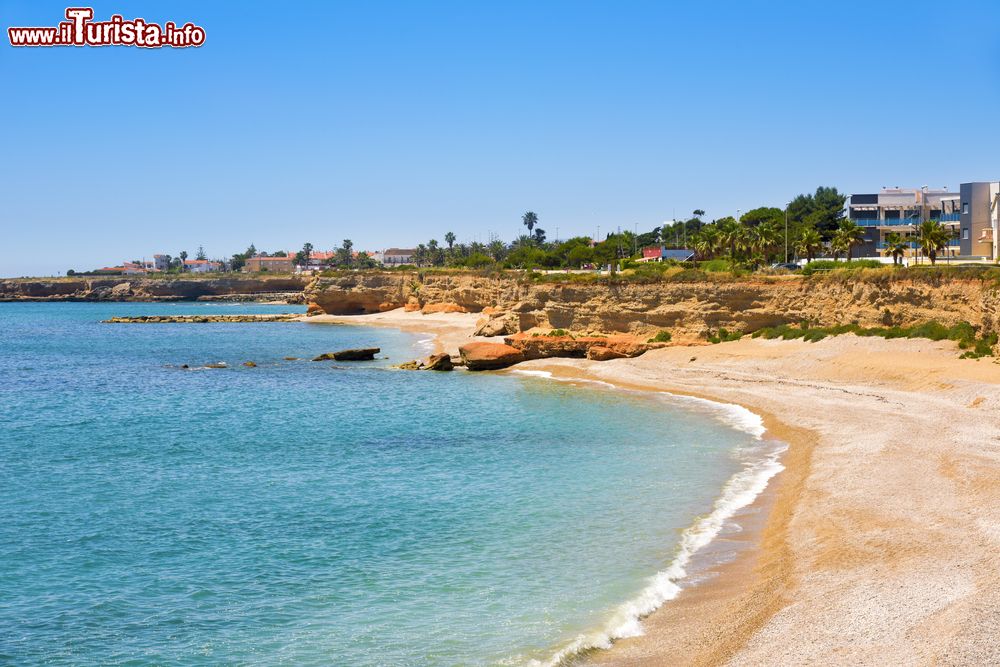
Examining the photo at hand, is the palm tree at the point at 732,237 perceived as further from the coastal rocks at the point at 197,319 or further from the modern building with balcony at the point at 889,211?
the coastal rocks at the point at 197,319

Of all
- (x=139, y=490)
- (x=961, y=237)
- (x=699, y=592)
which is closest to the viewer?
(x=699, y=592)

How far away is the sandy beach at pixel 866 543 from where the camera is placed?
12.2 meters

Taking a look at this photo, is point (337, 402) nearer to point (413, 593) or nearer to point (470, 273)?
point (413, 593)

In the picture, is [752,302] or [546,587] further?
[752,302]

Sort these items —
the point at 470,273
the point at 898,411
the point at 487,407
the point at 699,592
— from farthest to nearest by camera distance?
the point at 470,273 < the point at 487,407 < the point at 898,411 < the point at 699,592

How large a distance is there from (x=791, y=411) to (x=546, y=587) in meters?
19.9

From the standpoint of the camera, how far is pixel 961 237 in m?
76.6

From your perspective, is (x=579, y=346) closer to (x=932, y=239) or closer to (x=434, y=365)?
(x=434, y=365)

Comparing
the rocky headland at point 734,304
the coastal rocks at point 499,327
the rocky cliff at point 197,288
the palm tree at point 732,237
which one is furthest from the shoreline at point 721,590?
the rocky cliff at point 197,288

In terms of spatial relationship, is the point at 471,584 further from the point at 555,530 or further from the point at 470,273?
the point at 470,273

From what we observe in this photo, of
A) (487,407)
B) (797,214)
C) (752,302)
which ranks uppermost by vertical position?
(797,214)

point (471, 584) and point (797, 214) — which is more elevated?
point (797, 214)

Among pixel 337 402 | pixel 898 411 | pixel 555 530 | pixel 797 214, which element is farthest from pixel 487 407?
pixel 797 214

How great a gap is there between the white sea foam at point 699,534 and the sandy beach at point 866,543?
0.29 metres
